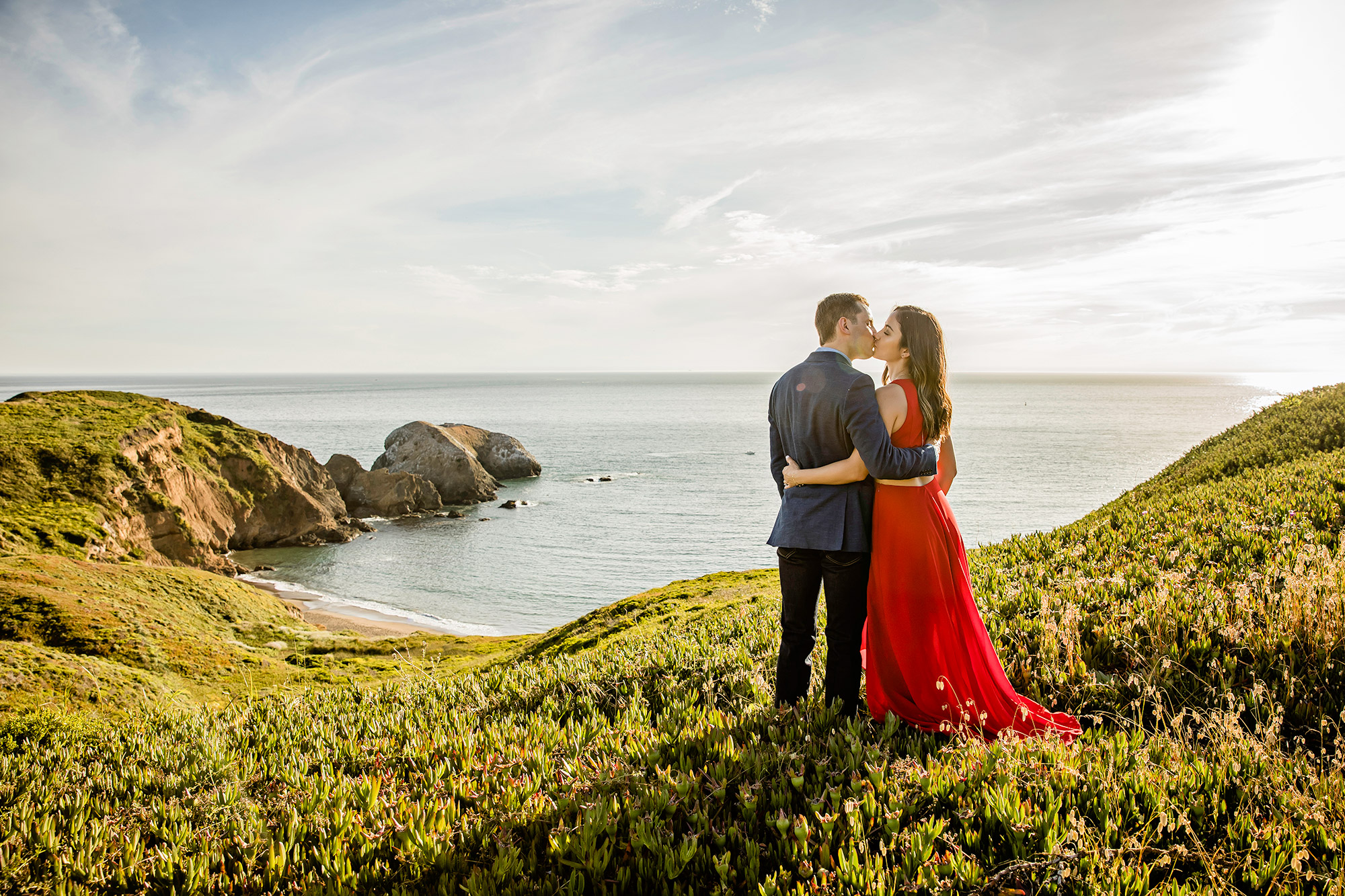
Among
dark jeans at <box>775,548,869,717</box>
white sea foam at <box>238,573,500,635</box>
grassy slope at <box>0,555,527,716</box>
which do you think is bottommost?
white sea foam at <box>238,573,500,635</box>

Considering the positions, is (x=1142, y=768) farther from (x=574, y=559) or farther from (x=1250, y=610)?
(x=574, y=559)

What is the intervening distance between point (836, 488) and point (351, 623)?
25.8 metres

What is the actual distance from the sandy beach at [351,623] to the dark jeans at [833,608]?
21160 millimetres

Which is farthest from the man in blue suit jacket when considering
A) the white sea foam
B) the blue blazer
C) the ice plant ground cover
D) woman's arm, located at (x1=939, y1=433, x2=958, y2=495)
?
the white sea foam

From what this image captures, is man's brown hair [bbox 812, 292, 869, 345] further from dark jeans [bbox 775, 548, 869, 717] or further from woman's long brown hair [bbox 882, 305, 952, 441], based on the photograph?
dark jeans [bbox 775, 548, 869, 717]

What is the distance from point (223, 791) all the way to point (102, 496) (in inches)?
910

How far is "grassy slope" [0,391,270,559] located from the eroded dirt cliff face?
0.05m

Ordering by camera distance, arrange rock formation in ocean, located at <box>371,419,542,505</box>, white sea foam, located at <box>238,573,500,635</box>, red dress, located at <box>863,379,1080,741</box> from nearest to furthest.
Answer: red dress, located at <box>863,379,1080,741</box>
white sea foam, located at <box>238,573,500,635</box>
rock formation in ocean, located at <box>371,419,542,505</box>

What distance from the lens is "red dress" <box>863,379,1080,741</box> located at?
188 inches

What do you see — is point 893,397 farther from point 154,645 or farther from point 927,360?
point 154,645

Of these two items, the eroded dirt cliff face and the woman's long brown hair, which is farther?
the eroded dirt cliff face

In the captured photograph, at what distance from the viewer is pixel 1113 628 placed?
5980 mm


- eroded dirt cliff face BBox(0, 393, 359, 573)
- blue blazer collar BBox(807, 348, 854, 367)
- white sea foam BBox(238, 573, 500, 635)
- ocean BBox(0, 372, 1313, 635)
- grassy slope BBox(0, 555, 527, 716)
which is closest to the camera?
blue blazer collar BBox(807, 348, 854, 367)

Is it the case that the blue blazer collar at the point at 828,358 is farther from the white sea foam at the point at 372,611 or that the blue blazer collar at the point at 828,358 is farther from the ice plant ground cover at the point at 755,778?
the white sea foam at the point at 372,611
